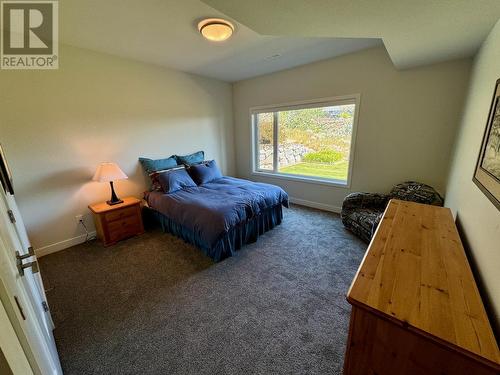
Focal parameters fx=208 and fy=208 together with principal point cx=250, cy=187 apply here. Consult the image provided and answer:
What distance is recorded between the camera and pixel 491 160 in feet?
3.88

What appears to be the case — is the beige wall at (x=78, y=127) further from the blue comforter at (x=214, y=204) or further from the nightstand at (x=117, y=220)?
the blue comforter at (x=214, y=204)

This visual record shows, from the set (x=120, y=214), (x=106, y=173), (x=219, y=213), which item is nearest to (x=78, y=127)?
(x=106, y=173)

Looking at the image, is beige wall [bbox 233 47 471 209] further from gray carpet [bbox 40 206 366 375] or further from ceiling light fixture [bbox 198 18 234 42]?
ceiling light fixture [bbox 198 18 234 42]

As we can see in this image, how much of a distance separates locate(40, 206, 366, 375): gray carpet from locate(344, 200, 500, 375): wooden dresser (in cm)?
61

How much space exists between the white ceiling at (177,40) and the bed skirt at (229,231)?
2107mm

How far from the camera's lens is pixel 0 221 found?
0.84m

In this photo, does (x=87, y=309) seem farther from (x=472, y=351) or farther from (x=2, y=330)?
(x=472, y=351)

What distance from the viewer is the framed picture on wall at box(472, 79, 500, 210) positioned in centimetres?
107

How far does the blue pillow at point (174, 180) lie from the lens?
3.08 meters

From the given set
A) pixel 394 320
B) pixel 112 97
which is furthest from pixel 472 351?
pixel 112 97

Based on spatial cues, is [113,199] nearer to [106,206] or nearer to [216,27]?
[106,206]

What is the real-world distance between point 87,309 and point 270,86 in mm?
3995

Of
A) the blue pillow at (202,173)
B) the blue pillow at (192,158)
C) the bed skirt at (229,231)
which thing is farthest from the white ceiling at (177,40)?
the bed skirt at (229,231)

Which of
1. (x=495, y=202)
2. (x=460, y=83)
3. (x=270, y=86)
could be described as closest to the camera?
(x=495, y=202)
